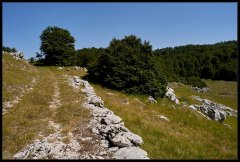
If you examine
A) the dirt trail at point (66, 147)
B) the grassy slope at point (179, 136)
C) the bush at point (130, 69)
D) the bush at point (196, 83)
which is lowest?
the bush at point (196, 83)

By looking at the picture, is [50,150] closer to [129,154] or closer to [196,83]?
[129,154]

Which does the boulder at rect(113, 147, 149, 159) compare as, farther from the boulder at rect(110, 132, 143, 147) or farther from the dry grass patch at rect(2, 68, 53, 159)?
the dry grass patch at rect(2, 68, 53, 159)

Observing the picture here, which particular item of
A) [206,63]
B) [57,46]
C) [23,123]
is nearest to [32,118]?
[23,123]

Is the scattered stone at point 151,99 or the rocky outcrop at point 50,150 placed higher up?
the rocky outcrop at point 50,150

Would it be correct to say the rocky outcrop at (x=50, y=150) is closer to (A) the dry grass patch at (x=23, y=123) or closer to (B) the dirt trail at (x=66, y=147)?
(B) the dirt trail at (x=66, y=147)

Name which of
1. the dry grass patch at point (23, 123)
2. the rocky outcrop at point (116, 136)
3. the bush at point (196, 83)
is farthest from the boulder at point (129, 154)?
the bush at point (196, 83)

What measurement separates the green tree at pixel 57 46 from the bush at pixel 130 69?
29.6 m

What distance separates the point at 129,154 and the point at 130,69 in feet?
71.1

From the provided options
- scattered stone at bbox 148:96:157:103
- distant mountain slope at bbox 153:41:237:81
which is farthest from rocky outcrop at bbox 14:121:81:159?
distant mountain slope at bbox 153:41:237:81

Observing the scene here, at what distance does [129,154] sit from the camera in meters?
11.5

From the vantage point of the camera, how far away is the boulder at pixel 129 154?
37.3ft

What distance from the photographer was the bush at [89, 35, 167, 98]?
3192 centimetres

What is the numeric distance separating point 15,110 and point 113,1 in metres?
11.8

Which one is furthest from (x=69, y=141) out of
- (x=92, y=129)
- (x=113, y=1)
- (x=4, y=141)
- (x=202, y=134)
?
(x=202, y=134)
